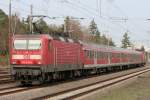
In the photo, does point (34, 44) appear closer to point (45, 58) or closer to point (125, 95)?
point (45, 58)

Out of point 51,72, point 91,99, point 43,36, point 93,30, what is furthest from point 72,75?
point 93,30

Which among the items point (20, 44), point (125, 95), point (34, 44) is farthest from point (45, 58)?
point (125, 95)

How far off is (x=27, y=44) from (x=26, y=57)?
861 mm

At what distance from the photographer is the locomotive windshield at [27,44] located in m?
25.5

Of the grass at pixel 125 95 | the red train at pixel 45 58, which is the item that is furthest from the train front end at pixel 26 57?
the grass at pixel 125 95

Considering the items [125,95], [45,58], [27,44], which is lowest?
[125,95]

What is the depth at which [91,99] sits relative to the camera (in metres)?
18.8

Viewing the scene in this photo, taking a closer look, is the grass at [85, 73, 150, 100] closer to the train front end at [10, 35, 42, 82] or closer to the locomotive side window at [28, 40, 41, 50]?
the train front end at [10, 35, 42, 82]

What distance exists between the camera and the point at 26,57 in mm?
25359

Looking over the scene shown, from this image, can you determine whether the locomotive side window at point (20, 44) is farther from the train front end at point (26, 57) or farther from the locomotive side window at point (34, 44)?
the locomotive side window at point (34, 44)

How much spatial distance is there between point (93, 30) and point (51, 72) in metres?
143

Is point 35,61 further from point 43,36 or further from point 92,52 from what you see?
point 92,52

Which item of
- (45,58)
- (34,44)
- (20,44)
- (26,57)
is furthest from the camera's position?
(20,44)

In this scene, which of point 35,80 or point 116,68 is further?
point 116,68
